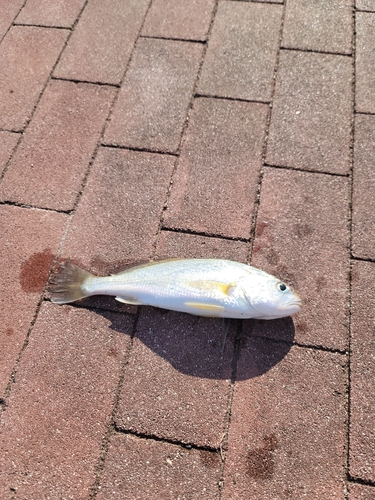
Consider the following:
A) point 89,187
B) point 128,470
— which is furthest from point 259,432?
point 89,187

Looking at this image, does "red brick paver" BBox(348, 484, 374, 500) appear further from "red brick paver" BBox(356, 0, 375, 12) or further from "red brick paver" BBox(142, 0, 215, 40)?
"red brick paver" BBox(356, 0, 375, 12)

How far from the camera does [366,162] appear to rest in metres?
4.13

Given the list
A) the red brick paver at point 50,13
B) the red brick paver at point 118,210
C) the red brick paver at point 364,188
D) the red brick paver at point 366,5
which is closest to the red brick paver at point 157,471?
the red brick paver at point 118,210

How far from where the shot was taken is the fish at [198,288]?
328cm

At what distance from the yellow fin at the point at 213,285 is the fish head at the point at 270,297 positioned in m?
0.12

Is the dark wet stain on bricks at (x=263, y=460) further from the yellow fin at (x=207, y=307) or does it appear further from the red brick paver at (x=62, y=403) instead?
the red brick paver at (x=62, y=403)

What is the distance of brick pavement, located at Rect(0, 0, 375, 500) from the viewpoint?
10.3 feet

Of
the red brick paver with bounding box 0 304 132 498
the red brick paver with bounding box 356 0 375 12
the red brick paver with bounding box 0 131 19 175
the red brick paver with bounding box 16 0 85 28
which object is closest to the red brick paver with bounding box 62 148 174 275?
the red brick paver with bounding box 0 304 132 498

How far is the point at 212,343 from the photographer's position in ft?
11.2

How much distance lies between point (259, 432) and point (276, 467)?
244 millimetres

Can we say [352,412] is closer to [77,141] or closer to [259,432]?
[259,432]

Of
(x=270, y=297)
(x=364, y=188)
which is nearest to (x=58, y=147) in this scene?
(x=270, y=297)

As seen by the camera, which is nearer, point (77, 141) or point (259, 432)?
point (259, 432)

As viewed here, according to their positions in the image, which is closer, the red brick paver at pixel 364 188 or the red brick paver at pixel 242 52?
the red brick paver at pixel 364 188
